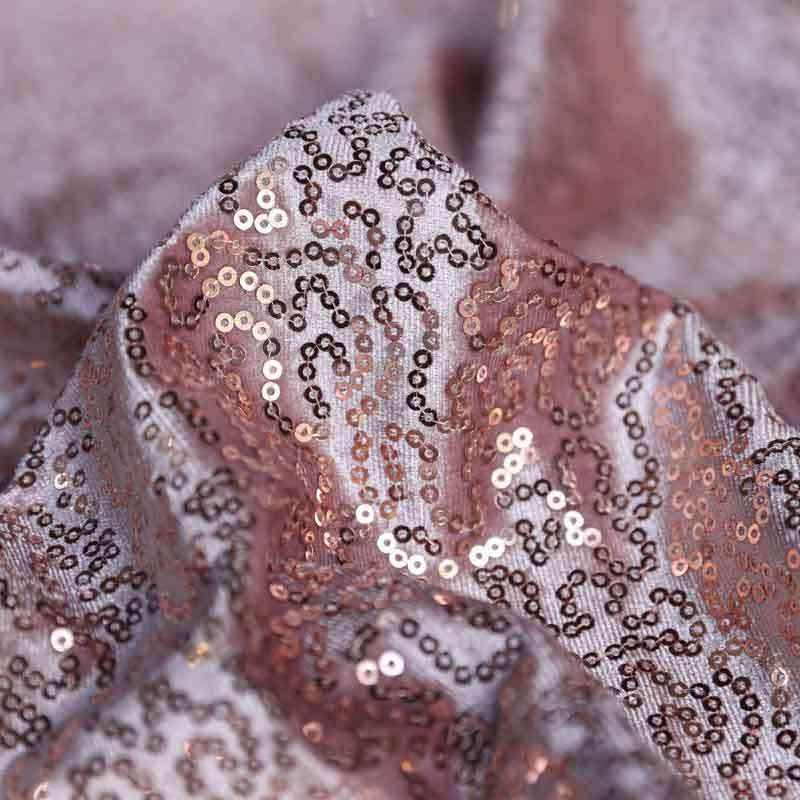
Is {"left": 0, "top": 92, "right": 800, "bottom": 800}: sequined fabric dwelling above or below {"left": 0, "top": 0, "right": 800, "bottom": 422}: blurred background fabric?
below

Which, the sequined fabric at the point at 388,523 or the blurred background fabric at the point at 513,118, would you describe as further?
the blurred background fabric at the point at 513,118

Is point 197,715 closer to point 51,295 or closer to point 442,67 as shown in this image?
point 51,295

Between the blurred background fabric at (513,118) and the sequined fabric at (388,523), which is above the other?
the blurred background fabric at (513,118)

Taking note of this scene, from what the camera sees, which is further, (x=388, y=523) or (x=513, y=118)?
(x=513, y=118)

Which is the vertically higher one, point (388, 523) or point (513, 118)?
point (513, 118)
